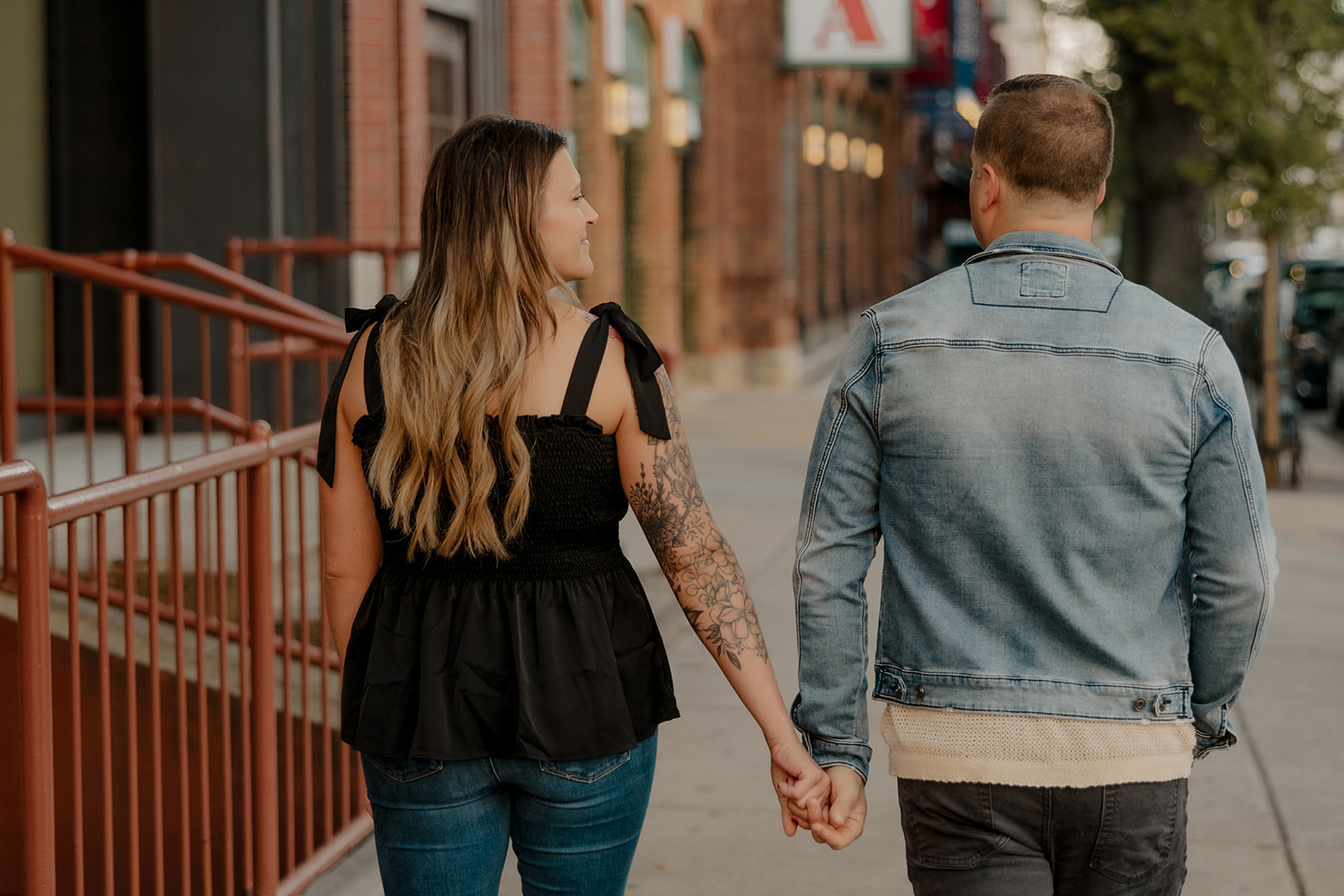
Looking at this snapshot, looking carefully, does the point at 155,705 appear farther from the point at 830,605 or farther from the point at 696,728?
the point at 696,728

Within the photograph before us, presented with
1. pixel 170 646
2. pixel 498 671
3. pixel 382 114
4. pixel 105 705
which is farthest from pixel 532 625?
pixel 382 114

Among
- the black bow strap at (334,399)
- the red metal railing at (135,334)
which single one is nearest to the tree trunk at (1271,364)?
the red metal railing at (135,334)

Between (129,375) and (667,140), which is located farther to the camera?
(667,140)

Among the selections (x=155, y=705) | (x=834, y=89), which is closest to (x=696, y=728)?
(x=155, y=705)

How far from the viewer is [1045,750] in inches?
93.6

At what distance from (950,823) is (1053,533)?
0.46m

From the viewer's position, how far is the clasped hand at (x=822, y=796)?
2.59m

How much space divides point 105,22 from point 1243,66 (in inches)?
333

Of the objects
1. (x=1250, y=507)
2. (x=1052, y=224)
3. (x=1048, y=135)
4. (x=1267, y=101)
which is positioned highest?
(x=1267, y=101)

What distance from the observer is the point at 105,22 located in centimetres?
986

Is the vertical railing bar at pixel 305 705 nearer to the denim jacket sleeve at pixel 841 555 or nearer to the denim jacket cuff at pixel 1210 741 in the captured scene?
the denim jacket sleeve at pixel 841 555

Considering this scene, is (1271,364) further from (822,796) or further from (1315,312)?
(1315,312)

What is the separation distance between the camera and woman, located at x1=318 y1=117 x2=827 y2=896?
2422 millimetres

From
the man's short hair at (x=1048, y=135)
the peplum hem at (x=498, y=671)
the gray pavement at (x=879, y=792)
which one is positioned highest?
the man's short hair at (x=1048, y=135)
